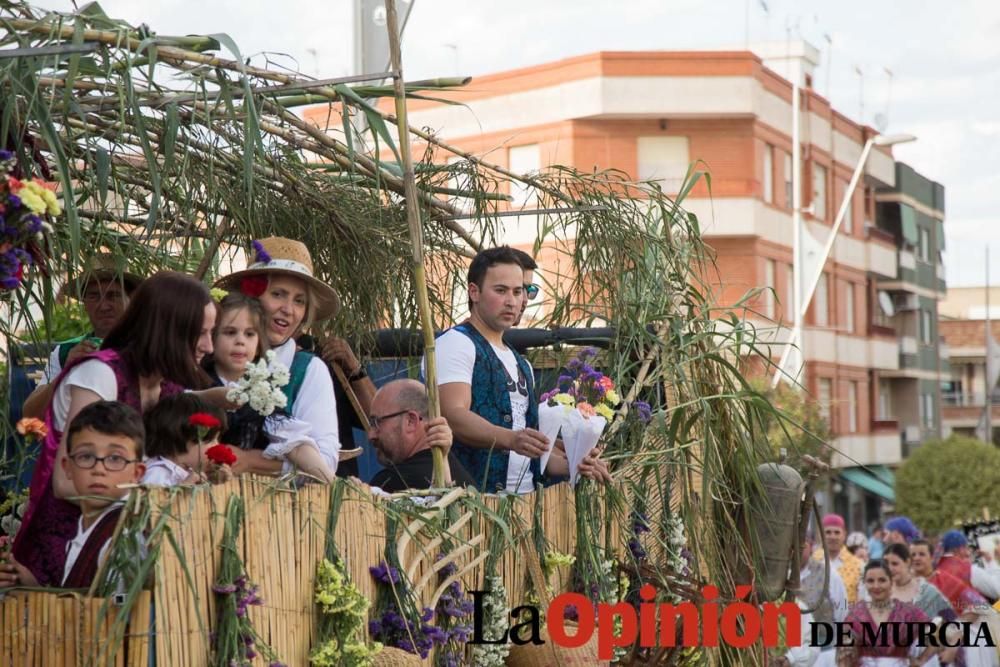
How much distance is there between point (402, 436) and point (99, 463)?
6.65ft

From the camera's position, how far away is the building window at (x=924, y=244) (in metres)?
56.0

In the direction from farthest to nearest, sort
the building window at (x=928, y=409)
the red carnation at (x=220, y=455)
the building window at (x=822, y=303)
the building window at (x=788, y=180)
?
1. the building window at (x=928, y=409)
2. the building window at (x=822, y=303)
3. the building window at (x=788, y=180)
4. the red carnation at (x=220, y=455)

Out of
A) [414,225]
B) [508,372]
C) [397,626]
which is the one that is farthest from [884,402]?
[397,626]

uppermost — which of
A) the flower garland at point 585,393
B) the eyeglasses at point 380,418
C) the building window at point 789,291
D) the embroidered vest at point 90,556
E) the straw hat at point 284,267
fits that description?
the building window at point 789,291

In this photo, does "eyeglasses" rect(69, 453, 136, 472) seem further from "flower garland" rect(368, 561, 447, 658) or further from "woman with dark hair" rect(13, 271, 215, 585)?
"flower garland" rect(368, 561, 447, 658)

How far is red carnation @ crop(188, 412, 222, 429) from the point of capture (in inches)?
171

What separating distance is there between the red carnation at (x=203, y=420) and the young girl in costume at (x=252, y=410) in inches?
16.9

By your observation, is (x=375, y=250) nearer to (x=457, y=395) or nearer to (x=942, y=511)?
(x=457, y=395)

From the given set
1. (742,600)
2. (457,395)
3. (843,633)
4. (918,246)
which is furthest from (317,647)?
(918,246)

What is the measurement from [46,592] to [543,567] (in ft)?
7.37

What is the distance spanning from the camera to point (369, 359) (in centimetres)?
816

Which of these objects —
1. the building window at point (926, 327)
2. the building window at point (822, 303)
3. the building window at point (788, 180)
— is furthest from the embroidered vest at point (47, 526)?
the building window at point (926, 327)

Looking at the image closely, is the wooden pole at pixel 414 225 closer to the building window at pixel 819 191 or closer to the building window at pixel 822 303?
the building window at pixel 822 303

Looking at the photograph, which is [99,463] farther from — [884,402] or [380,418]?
[884,402]
